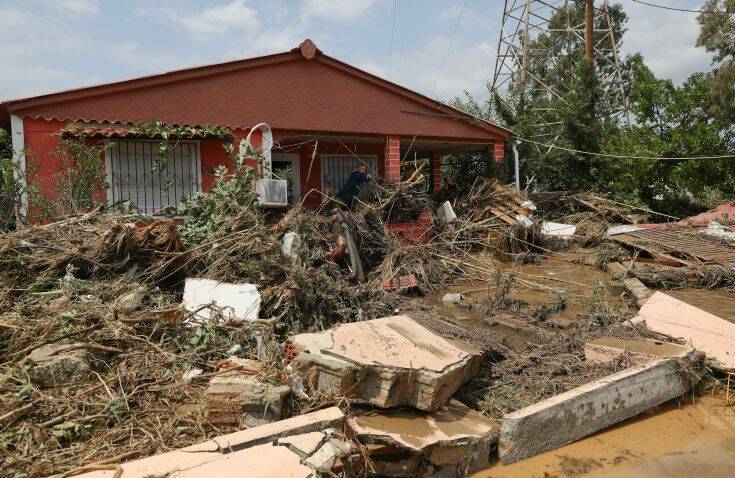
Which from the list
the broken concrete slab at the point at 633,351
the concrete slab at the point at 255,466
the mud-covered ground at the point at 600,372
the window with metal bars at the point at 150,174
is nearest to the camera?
the concrete slab at the point at 255,466

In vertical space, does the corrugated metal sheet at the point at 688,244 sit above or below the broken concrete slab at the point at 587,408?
above

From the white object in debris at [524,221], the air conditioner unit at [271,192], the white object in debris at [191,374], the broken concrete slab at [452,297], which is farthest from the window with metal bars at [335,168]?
the white object in debris at [191,374]

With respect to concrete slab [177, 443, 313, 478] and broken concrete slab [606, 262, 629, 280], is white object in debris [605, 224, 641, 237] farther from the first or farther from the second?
concrete slab [177, 443, 313, 478]

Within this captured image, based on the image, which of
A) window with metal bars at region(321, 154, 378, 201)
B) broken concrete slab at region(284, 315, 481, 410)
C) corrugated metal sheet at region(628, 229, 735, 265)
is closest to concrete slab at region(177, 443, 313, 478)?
broken concrete slab at region(284, 315, 481, 410)

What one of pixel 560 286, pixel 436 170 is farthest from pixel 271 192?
pixel 436 170

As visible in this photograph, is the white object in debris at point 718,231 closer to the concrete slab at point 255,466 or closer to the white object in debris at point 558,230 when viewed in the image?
the white object in debris at point 558,230

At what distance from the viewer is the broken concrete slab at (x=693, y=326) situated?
187 inches

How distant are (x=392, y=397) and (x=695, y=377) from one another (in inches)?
113

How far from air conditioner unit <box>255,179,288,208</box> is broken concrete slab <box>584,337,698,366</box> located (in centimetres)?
493

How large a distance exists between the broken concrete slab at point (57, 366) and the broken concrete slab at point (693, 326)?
5495 mm

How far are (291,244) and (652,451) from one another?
14.4ft

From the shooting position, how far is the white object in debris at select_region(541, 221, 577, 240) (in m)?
11.0

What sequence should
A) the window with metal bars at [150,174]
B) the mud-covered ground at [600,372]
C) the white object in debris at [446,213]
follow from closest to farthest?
the mud-covered ground at [600,372] < the window with metal bars at [150,174] < the white object in debris at [446,213]

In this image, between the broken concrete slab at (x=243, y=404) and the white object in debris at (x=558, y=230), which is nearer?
the broken concrete slab at (x=243, y=404)
